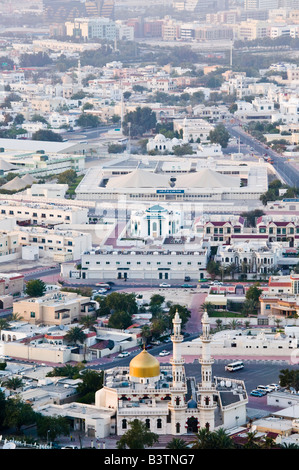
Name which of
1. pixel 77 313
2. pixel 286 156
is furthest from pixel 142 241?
pixel 286 156

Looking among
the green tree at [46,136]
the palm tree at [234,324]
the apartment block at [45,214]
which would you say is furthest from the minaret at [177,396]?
the green tree at [46,136]

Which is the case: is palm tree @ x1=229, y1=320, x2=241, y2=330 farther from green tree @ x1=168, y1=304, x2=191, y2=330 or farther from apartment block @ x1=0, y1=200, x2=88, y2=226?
apartment block @ x1=0, y1=200, x2=88, y2=226

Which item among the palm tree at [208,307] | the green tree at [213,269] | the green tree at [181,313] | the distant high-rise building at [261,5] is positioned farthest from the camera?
the distant high-rise building at [261,5]

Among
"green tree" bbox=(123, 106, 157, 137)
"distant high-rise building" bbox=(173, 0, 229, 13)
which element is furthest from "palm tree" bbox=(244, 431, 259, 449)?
"distant high-rise building" bbox=(173, 0, 229, 13)

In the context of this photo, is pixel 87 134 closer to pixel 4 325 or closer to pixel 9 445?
pixel 4 325

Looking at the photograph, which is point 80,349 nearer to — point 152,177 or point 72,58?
point 152,177

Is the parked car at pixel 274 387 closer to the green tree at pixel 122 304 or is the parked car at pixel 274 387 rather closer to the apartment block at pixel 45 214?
the green tree at pixel 122 304
